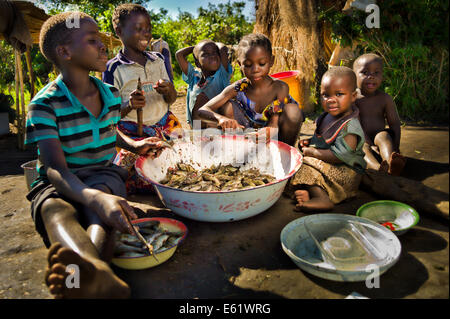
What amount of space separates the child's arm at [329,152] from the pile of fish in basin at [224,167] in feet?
0.70

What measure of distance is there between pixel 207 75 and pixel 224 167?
1.42 m

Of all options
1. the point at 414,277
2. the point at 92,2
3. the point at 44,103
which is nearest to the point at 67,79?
the point at 44,103

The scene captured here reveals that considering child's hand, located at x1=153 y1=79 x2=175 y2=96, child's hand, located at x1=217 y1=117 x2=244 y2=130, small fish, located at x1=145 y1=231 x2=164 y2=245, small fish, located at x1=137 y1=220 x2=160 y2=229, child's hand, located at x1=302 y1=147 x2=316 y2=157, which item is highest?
child's hand, located at x1=153 y1=79 x2=175 y2=96

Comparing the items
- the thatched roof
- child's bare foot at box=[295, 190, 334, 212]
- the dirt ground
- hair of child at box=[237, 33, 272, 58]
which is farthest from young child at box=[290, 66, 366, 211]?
the thatched roof

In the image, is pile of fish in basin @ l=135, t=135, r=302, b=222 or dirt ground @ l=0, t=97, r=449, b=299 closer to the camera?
dirt ground @ l=0, t=97, r=449, b=299

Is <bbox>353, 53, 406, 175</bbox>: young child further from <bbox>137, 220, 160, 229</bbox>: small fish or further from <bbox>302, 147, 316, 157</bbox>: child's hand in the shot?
<bbox>137, 220, 160, 229</bbox>: small fish

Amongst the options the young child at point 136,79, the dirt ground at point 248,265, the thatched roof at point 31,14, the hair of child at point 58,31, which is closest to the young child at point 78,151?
the hair of child at point 58,31

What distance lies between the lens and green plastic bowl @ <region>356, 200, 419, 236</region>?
200 centimetres

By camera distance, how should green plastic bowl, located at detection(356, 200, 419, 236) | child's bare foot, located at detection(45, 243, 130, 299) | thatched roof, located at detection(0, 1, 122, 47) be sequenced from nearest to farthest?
child's bare foot, located at detection(45, 243, 130, 299)
green plastic bowl, located at detection(356, 200, 419, 236)
thatched roof, located at detection(0, 1, 122, 47)

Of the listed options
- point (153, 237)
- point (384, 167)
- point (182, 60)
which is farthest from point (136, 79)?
point (384, 167)

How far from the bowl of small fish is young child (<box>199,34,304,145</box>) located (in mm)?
1116

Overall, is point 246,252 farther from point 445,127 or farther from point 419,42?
point 419,42
